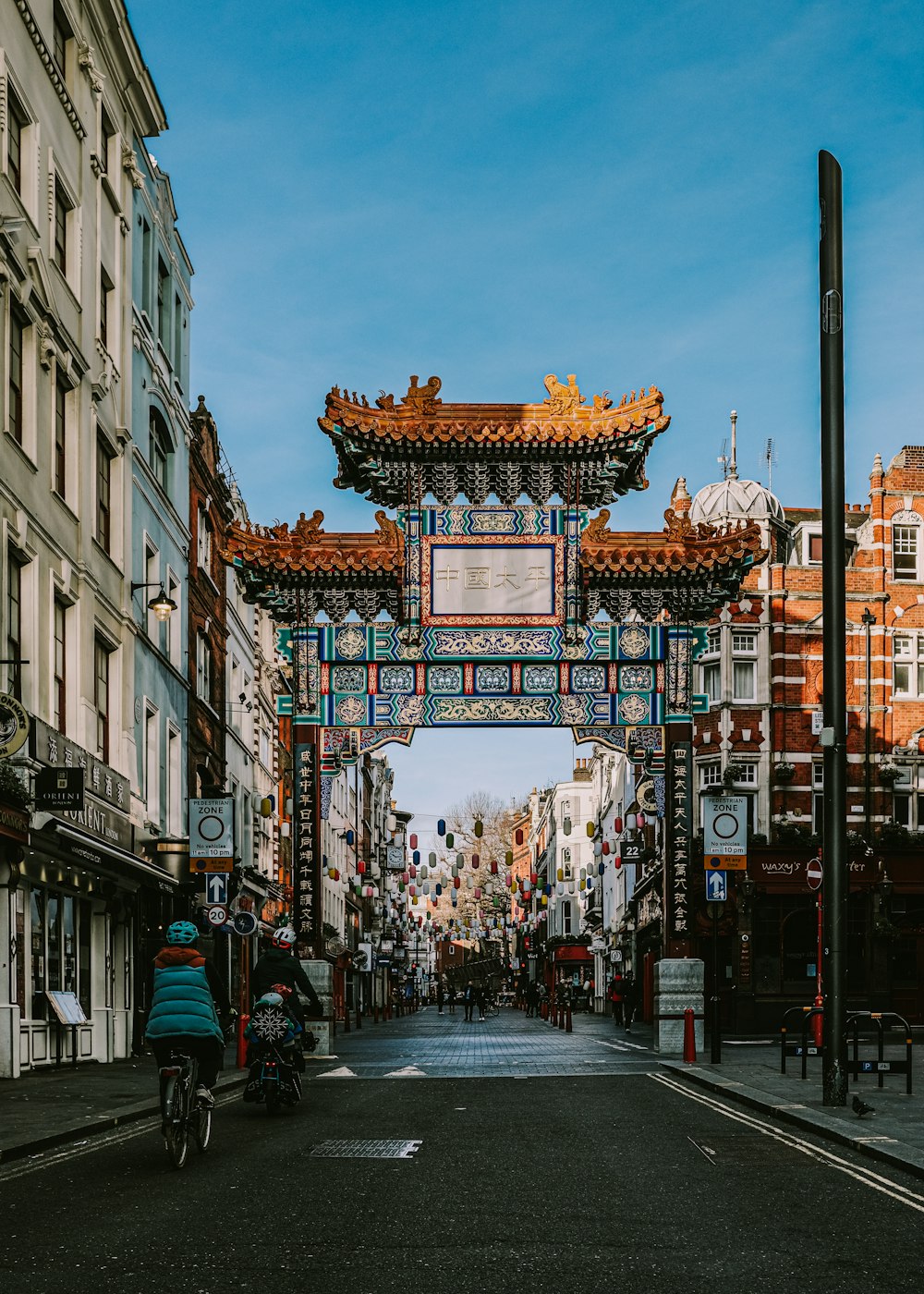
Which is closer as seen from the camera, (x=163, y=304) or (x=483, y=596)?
(x=483, y=596)

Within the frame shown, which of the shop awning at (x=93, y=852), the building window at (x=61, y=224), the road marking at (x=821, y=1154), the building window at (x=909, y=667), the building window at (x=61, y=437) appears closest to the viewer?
the road marking at (x=821, y=1154)

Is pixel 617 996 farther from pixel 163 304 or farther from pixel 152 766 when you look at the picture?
pixel 163 304

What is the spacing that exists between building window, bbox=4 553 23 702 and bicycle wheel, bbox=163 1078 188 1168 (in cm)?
1240

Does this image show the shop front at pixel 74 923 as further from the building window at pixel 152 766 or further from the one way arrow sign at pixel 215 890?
the building window at pixel 152 766

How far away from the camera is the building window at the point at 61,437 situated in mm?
27859

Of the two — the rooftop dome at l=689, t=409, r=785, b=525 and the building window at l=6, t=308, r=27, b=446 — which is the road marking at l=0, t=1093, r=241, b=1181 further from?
the rooftop dome at l=689, t=409, r=785, b=525

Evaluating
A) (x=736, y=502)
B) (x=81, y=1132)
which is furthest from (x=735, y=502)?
(x=81, y=1132)

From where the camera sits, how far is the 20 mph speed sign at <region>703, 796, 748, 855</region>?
27.4 metres

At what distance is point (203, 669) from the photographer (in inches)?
1703

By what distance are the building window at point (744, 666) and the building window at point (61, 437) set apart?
2936cm

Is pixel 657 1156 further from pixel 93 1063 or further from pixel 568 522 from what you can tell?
pixel 568 522

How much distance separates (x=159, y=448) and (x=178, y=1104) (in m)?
26.1

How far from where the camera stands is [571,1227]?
388 inches

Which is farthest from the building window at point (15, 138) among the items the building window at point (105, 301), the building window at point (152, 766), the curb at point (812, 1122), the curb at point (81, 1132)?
the curb at point (812, 1122)
